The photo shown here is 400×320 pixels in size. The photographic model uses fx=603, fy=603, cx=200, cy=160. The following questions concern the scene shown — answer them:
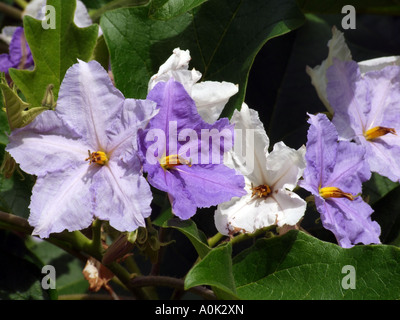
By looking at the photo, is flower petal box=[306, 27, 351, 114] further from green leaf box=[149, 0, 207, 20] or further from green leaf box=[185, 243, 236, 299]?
green leaf box=[185, 243, 236, 299]

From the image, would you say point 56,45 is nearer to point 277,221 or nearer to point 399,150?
point 277,221

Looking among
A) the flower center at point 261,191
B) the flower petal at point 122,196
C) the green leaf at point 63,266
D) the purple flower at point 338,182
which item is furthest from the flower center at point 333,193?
the green leaf at point 63,266

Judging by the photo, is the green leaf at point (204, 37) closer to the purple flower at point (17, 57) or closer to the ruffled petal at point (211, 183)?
the ruffled petal at point (211, 183)

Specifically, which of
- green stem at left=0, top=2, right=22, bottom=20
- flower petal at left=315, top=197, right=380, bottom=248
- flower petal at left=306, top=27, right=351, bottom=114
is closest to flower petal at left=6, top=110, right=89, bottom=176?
flower petal at left=315, top=197, right=380, bottom=248

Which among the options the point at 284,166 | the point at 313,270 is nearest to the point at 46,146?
the point at 284,166
